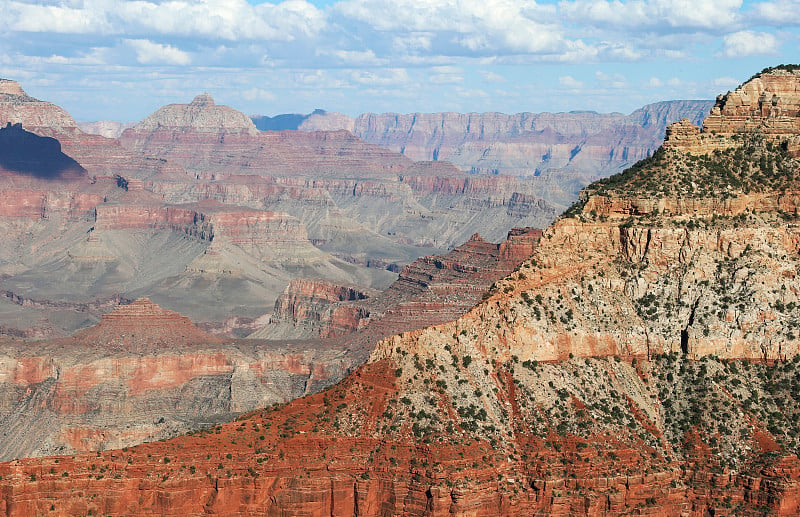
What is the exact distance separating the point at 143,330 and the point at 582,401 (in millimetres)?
90220

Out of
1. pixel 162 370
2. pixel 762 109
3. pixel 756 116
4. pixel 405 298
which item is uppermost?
pixel 762 109

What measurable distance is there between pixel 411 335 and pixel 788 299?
19.3m

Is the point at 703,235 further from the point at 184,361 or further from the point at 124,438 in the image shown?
the point at 184,361

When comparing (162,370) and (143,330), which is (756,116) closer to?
(162,370)

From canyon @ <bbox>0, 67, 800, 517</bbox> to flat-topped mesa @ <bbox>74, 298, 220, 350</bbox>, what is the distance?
7747 cm

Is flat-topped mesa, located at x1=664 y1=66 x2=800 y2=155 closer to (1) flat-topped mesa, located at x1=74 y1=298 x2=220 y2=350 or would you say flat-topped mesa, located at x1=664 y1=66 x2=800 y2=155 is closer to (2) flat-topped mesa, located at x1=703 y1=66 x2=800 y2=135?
(2) flat-topped mesa, located at x1=703 y1=66 x2=800 y2=135

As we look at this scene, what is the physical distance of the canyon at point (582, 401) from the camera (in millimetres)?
61250

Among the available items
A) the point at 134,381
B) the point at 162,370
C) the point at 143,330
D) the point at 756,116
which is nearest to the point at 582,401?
the point at 756,116

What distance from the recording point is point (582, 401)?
66.9 meters

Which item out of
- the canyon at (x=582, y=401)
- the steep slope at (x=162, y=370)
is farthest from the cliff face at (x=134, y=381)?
the canyon at (x=582, y=401)

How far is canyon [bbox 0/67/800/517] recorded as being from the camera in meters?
61.2

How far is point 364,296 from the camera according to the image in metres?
189

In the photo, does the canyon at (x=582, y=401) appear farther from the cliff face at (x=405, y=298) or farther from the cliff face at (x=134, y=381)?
the cliff face at (x=405, y=298)

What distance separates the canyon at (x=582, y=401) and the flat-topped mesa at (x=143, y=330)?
3050 inches
